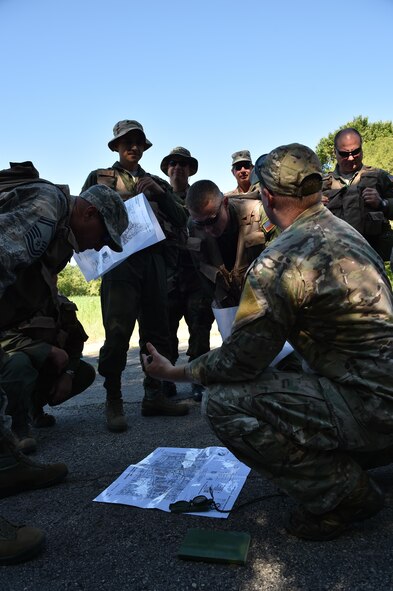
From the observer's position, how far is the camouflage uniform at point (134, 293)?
132 inches

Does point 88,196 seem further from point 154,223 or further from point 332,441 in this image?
point 332,441

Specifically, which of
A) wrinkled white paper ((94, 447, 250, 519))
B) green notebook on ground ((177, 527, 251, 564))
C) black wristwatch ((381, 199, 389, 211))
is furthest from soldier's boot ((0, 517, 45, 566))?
black wristwatch ((381, 199, 389, 211))

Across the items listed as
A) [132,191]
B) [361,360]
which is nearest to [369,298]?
[361,360]

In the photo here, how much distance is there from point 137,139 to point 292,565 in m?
3.02

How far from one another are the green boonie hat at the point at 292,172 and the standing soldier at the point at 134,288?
168cm

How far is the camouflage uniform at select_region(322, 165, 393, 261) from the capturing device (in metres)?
3.86

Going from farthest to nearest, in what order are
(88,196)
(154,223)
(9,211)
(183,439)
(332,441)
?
(154,223) → (183,439) → (88,196) → (9,211) → (332,441)

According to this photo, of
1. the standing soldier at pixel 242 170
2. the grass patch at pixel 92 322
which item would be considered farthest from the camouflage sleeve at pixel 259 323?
the grass patch at pixel 92 322

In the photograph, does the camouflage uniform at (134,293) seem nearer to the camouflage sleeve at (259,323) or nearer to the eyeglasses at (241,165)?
the camouflage sleeve at (259,323)

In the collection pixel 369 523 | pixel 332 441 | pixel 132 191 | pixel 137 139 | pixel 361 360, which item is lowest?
pixel 369 523

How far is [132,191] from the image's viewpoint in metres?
3.61

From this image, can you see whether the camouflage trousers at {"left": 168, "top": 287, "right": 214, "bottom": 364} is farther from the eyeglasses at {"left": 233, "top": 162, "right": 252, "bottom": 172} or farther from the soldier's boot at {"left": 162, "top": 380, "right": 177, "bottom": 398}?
the eyeglasses at {"left": 233, "top": 162, "right": 252, "bottom": 172}

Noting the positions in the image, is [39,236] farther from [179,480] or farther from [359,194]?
[359,194]

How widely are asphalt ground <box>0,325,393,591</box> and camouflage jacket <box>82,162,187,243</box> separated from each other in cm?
174
